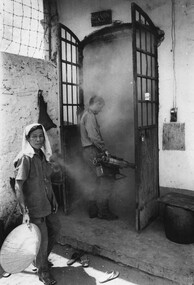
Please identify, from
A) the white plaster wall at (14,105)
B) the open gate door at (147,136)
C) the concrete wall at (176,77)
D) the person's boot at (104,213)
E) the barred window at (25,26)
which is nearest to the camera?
the open gate door at (147,136)

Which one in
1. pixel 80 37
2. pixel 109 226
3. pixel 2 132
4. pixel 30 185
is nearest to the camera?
pixel 30 185

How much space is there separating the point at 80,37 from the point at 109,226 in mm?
4755

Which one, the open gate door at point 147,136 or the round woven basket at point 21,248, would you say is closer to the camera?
the round woven basket at point 21,248

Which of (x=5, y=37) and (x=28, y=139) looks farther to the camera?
(x=5, y=37)

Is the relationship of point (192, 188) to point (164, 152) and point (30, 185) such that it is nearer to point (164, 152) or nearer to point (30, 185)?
point (164, 152)

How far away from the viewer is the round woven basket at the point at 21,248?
3.99 metres

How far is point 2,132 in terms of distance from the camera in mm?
5531

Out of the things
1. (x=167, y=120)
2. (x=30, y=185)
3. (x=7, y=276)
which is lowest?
(x=7, y=276)

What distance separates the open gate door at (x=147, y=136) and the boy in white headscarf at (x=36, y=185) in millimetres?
1880

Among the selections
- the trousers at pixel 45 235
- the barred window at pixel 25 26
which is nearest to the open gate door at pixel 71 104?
the barred window at pixel 25 26

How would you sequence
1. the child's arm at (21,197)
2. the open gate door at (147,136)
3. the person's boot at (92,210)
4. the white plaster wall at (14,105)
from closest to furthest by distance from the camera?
the child's arm at (21,197) < the open gate door at (147,136) < the white plaster wall at (14,105) < the person's boot at (92,210)

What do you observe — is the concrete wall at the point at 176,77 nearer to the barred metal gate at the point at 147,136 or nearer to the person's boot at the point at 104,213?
the barred metal gate at the point at 147,136

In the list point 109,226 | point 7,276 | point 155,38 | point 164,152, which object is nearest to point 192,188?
point 164,152

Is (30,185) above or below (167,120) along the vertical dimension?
below
